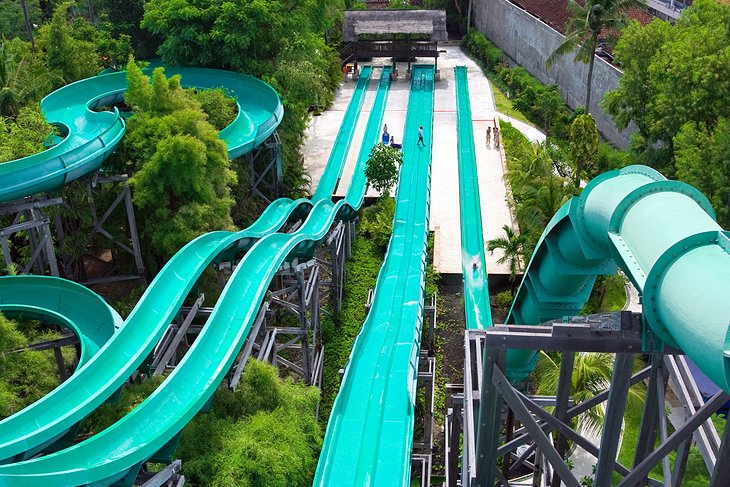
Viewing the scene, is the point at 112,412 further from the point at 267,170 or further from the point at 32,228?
the point at 267,170

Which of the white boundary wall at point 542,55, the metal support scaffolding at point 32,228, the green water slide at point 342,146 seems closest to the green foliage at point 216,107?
the green water slide at point 342,146

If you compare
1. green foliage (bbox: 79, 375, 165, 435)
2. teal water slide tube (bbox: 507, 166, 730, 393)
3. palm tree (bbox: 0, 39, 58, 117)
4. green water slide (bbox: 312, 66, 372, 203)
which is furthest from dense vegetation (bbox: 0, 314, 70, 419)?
green water slide (bbox: 312, 66, 372, 203)

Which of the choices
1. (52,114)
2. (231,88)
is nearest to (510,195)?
(231,88)

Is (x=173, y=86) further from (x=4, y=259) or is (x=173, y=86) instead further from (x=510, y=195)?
(x=510, y=195)

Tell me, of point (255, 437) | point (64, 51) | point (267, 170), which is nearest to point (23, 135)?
point (64, 51)

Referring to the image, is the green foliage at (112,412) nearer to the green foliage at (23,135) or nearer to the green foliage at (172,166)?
the green foliage at (172,166)

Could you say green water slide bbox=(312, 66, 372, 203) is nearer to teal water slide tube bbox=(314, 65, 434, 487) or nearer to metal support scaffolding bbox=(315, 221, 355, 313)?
metal support scaffolding bbox=(315, 221, 355, 313)
